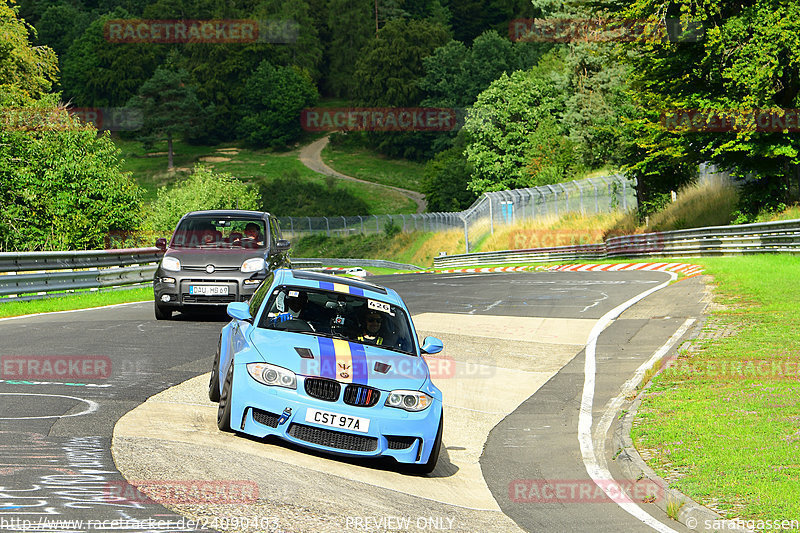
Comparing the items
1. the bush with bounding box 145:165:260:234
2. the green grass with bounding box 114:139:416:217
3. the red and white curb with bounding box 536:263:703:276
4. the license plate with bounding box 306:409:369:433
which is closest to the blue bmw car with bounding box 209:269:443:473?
the license plate with bounding box 306:409:369:433

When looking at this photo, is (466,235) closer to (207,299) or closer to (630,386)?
(207,299)

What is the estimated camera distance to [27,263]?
2095cm

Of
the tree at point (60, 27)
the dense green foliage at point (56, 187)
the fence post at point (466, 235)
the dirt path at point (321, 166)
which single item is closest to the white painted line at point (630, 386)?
the dense green foliage at point (56, 187)

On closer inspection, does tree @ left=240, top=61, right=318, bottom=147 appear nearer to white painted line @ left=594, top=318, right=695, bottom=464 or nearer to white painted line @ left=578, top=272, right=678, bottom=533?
white painted line @ left=578, top=272, right=678, bottom=533

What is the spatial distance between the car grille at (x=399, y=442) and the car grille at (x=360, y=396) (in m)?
0.34

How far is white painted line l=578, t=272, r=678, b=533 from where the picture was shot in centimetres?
771

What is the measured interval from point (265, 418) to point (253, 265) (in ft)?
29.8

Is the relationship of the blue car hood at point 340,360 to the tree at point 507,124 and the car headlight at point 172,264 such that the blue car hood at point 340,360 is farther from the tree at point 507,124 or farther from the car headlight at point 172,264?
the tree at point 507,124

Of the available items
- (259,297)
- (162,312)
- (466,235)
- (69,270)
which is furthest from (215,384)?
(466,235)

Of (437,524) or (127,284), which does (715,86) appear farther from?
(437,524)

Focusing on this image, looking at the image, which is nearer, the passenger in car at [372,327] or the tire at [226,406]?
the tire at [226,406]

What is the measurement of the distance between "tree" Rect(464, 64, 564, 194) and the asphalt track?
69.0m

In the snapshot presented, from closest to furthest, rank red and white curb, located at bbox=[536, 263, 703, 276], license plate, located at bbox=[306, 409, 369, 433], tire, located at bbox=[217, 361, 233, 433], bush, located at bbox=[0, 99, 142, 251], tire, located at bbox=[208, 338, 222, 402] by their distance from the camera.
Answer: license plate, located at bbox=[306, 409, 369, 433], tire, located at bbox=[217, 361, 233, 433], tire, located at bbox=[208, 338, 222, 402], red and white curb, located at bbox=[536, 263, 703, 276], bush, located at bbox=[0, 99, 142, 251]

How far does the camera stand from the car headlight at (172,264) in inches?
676
